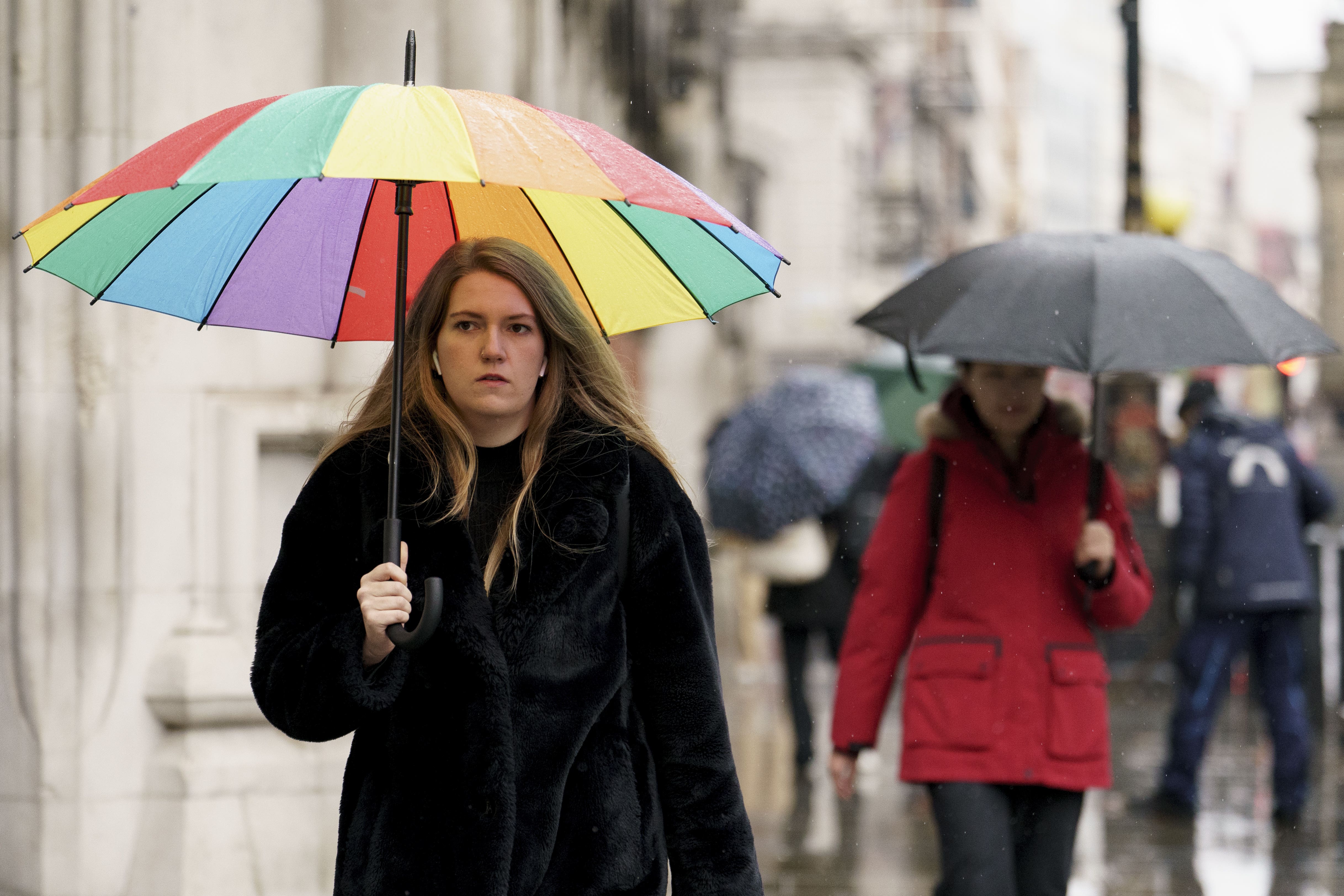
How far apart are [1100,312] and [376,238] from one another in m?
1.70

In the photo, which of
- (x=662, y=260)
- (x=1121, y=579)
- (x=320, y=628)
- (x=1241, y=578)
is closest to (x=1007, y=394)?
(x=1121, y=579)

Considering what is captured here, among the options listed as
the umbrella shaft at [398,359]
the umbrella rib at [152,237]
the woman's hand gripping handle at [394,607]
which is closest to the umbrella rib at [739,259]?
the umbrella shaft at [398,359]

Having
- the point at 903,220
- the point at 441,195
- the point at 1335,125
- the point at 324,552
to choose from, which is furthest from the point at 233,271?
the point at 903,220

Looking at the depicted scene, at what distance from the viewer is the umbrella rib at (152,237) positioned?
308 cm

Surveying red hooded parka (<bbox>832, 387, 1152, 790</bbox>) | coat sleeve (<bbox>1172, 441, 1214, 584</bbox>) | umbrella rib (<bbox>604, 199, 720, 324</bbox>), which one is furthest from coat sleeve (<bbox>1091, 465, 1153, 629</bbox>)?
coat sleeve (<bbox>1172, 441, 1214, 584</bbox>)

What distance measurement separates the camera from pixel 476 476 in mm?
2891

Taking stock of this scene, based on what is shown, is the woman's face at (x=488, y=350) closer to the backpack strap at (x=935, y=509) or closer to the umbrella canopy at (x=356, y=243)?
the umbrella canopy at (x=356, y=243)

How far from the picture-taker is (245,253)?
10.5 ft

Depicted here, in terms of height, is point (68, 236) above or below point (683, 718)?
above

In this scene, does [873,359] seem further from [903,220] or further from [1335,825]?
[903,220]

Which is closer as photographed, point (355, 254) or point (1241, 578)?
point (355, 254)

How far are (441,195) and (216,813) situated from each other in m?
2.51

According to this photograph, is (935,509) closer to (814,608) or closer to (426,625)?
(426,625)

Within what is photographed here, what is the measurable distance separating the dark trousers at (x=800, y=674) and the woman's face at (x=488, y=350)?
637cm
